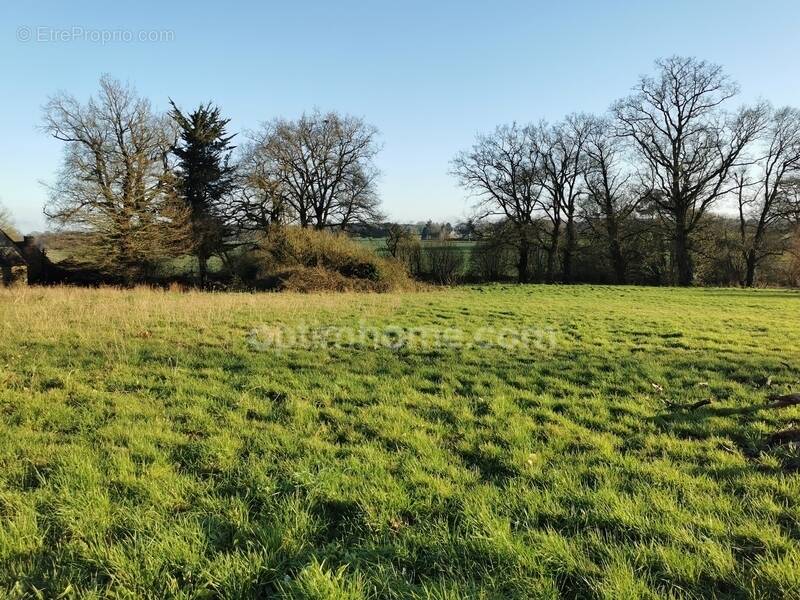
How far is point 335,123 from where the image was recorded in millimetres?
37062

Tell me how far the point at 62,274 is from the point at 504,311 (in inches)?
1162

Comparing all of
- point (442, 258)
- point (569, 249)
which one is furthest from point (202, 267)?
point (569, 249)

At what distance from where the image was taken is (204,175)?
32.4 metres

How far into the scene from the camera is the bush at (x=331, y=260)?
2445 centimetres

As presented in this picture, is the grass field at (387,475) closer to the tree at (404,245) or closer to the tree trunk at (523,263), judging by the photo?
the tree at (404,245)

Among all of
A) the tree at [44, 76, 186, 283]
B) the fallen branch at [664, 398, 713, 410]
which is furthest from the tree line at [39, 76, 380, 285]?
the fallen branch at [664, 398, 713, 410]

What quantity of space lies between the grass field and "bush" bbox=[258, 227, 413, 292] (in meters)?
17.0

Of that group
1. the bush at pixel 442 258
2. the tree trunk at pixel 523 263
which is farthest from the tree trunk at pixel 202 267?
the tree trunk at pixel 523 263

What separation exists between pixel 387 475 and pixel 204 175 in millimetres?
33752

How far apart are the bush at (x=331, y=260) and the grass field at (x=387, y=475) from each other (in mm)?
Answer: 17019

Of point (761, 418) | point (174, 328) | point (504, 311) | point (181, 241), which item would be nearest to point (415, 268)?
point (181, 241)

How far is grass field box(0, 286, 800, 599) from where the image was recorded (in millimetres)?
2367

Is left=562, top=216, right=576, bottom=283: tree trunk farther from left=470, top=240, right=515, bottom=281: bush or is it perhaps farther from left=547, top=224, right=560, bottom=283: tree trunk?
left=470, top=240, right=515, bottom=281: bush

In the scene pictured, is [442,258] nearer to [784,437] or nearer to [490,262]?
[490,262]
